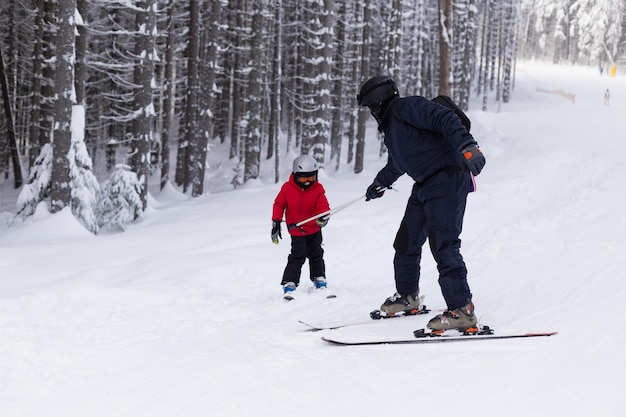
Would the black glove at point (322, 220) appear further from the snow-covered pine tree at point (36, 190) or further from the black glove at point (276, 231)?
the snow-covered pine tree at point (36, 190)

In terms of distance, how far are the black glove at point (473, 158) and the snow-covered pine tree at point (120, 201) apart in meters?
9.55

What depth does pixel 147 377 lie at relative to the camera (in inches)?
140

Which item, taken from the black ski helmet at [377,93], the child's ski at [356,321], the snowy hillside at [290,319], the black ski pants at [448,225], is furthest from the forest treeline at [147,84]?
the black ski pants at [448,225]

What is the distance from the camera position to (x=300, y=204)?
6363mm

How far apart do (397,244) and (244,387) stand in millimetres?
2164

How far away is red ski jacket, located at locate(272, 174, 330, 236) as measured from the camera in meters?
6.34

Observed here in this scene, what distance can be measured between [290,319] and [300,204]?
5.44 feet

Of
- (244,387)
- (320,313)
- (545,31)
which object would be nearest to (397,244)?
(320,313)

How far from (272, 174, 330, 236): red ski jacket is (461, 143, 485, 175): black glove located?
281cm

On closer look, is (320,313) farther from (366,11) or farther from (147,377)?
(366,11)

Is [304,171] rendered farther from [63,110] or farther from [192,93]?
[192,93]

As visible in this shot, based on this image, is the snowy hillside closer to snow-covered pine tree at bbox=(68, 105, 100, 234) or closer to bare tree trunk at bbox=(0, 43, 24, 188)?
snow-covered pine tree at bbox=(68, 105, 100, 234)

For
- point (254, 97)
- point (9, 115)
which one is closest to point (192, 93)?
point (254, 97)

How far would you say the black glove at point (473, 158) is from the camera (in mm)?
3666
